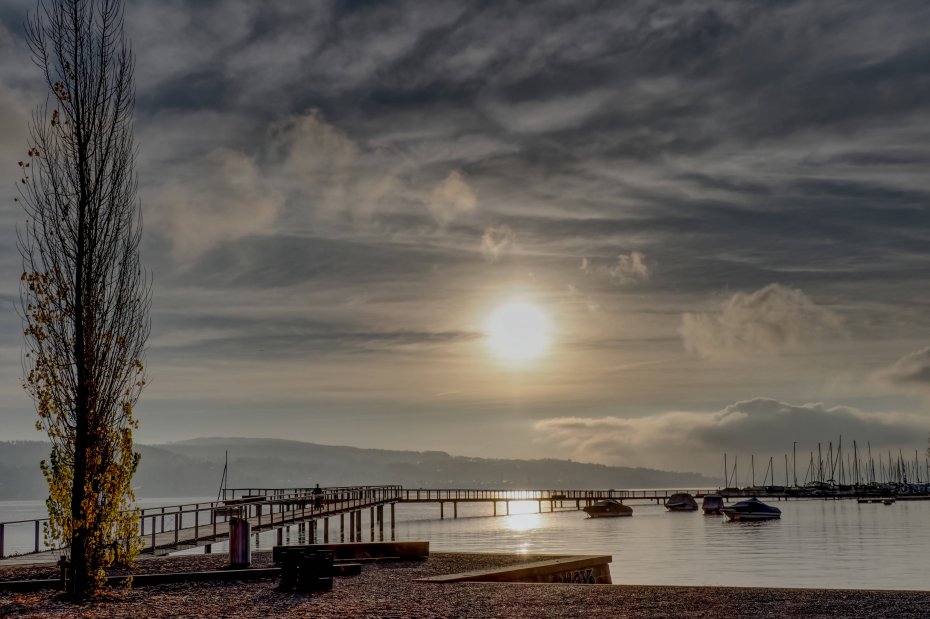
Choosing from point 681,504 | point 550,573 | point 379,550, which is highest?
point 379,550

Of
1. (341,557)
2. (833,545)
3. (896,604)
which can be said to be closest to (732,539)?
(833,545)

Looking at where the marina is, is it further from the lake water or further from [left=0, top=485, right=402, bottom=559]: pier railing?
[left=0, top=485, right=402, bottom=559]: pier railing

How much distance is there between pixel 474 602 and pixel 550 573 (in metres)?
6.79

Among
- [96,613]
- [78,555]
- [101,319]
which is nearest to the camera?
[96,613]

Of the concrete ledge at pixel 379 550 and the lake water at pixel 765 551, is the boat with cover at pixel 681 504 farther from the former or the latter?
the concrete ledge at pixel 379 550

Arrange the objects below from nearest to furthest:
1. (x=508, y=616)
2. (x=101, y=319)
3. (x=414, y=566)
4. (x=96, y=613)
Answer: (x=508, y=616) < (x=96, y=613) < (x=101, y=319) < (x=414, y=566)

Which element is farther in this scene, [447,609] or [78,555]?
[78,555]

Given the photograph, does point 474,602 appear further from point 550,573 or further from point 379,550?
point 379,550

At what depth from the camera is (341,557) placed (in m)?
27.8

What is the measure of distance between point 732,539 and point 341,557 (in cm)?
5888

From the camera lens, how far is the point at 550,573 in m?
23.8

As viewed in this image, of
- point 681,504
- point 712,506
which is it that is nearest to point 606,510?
point 712,506

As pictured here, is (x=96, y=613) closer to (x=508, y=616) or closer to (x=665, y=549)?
(x=508, y=616)

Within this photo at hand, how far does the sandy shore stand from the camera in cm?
1605
